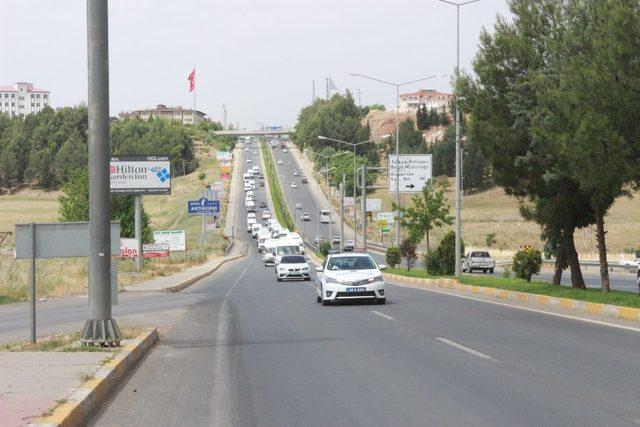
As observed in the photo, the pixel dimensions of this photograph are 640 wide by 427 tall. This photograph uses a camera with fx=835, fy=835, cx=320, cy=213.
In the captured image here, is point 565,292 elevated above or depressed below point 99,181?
below

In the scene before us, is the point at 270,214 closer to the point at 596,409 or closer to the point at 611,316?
the point at 611,316

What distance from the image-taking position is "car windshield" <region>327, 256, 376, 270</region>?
24.0m

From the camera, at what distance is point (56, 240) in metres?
13.1

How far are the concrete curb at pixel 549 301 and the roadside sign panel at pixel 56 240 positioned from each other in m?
11.4

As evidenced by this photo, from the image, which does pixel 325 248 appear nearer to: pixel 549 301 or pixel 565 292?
pixel 565 292

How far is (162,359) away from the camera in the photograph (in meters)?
12.6

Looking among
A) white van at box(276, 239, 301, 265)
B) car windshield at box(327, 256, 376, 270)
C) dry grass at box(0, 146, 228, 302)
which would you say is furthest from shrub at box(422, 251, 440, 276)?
white van at box(276, 239, 301, 265)

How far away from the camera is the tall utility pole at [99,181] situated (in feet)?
40.8

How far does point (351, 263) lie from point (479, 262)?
29299mm

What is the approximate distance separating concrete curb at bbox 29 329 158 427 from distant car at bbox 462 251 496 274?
40937 mm

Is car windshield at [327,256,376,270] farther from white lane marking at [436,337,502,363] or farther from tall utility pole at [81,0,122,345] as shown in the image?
tall utility pole at [81,0,122,345]

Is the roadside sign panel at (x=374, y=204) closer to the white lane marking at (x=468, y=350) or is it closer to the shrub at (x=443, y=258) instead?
the shrub at (x=443, y=258)

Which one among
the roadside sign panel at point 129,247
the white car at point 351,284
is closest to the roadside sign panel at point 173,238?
the roadside sign panel at point 129,247

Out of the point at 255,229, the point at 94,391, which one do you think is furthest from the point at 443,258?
the point at 255,229
